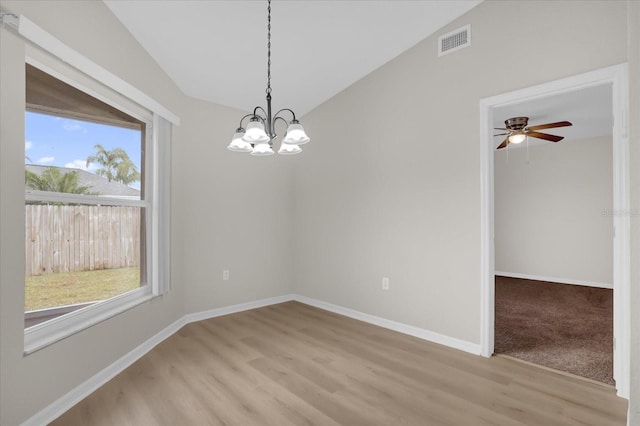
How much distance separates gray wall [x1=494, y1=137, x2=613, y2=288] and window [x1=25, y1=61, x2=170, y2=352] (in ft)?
21.2

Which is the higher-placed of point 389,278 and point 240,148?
point 240,148

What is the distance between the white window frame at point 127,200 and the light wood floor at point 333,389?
50 cm

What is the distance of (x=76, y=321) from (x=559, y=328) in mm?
4464

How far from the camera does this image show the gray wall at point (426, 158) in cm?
256

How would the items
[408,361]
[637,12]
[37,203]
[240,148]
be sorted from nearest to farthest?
[637,12], [37,203], [240,148], [408,361]

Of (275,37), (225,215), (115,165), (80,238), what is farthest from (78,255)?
(275,37)

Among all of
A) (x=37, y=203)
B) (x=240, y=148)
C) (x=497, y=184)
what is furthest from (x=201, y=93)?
(x=497, y=184)

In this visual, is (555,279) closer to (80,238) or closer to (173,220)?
(173,220)

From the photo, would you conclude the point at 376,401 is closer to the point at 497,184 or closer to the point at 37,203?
the point at 37,203

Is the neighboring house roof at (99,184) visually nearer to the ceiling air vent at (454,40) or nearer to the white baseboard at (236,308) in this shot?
the white baseboard at (236,308)

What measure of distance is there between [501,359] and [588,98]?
139 inches

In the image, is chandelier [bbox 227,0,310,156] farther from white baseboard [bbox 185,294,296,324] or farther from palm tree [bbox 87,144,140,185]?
white baseboard [bbox 185,294,296,324]

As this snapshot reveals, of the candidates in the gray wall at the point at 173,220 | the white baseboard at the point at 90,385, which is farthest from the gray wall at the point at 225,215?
the white baseboard at the point at 90,385

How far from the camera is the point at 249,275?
4.27m
